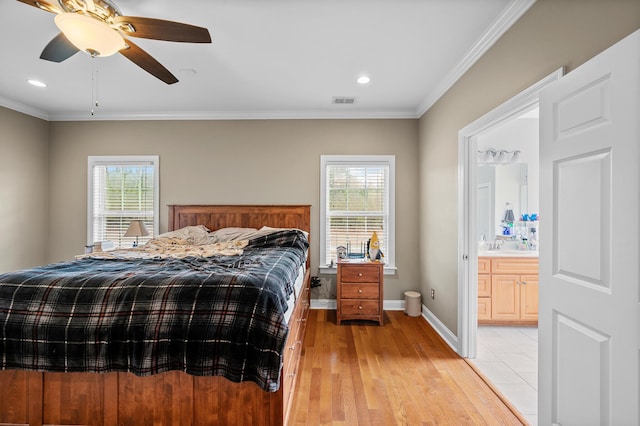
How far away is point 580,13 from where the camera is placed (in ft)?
4.77

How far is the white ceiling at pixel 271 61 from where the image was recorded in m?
1.96

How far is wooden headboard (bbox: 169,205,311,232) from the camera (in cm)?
392

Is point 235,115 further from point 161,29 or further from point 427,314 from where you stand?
point 427,314

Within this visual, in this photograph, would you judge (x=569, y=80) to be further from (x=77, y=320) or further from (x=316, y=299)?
(x=316, y=299)

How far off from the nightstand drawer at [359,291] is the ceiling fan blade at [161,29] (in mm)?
2723

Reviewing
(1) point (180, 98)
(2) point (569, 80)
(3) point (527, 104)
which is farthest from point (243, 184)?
(2) point (569, 80)

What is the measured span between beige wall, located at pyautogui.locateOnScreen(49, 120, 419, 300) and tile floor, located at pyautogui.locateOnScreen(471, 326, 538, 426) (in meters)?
1.13

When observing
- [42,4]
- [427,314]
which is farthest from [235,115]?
[427,314]

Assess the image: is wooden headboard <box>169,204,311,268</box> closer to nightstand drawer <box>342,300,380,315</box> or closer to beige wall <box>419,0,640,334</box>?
nightstand drawer <box>342,300,380,315</box>

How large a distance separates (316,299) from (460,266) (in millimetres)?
1953

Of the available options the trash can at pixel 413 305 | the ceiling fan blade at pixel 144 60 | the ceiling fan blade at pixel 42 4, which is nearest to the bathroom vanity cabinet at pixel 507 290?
the trash can at pixel 413 305

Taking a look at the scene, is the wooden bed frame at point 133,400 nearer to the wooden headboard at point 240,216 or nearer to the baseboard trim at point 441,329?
the baseboard trim at point 441,329

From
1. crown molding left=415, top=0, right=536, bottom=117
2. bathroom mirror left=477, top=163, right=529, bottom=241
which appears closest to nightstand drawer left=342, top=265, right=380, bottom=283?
bathroom mirror left=477, top=163, right=529, bottom=241

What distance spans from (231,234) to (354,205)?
5.40 ft
